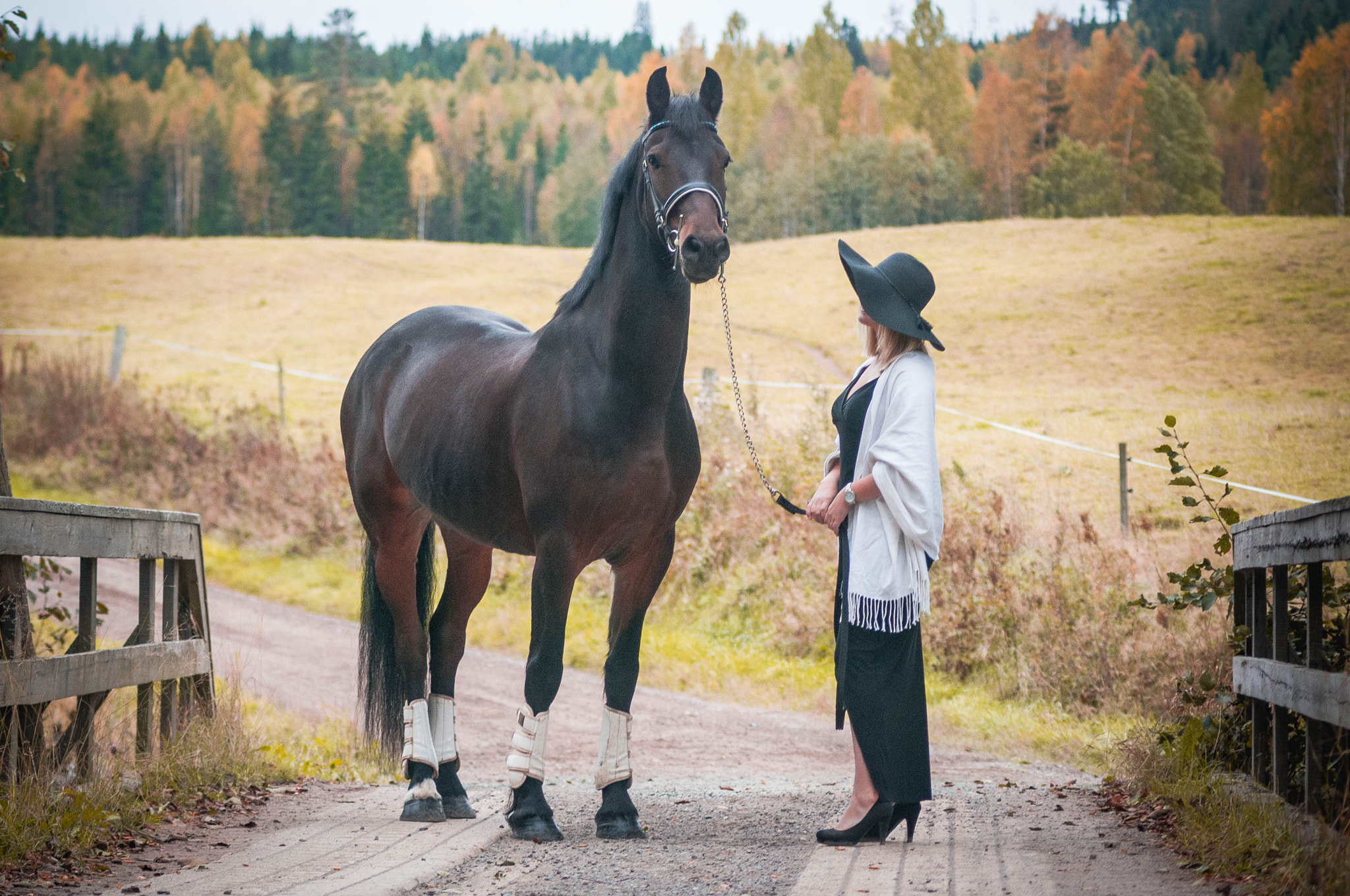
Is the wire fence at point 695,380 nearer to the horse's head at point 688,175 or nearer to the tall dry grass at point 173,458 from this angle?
the tall dry grass at point 173,458

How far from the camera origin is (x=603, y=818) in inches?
159

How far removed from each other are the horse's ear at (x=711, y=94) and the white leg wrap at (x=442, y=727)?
9.66 feet

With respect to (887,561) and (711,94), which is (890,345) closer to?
(887,561)

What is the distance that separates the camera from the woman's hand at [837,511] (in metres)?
3.74

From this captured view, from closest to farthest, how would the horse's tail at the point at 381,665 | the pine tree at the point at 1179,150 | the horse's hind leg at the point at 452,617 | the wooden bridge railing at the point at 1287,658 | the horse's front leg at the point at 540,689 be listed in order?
the wooden bridge railing at the point at 1287,658 < the horse's front leg at the point at 540,689 < the horse's hind leg at the point at 452,617 < the horse's tail at the point at 381,665 < the pine tree at the point at 1179,150

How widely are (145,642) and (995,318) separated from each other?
26.0 m

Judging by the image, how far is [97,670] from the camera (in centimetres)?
414

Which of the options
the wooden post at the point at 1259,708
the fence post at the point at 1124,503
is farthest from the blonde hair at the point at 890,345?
the fence post at the point at 1124,503

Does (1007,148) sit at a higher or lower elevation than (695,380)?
higher

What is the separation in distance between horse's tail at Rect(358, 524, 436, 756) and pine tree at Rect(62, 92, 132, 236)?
6872 cm

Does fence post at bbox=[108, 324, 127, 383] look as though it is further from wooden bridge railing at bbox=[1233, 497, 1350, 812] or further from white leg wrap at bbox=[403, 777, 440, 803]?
wooden bridge railing at bbox=[1233, 497, 1350, 812]

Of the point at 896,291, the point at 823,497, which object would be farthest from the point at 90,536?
the point at 896,291

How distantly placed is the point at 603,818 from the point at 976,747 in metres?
3.27

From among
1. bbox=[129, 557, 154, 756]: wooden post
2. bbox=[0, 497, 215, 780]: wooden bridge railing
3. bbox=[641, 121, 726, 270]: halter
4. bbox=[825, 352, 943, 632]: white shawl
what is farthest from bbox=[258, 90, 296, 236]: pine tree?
bbox=[825, 352, 943, 632]: white shawl
